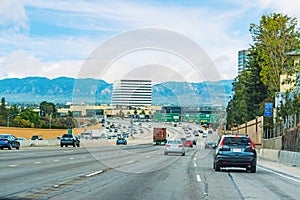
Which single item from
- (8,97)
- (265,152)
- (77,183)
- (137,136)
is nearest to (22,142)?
(265,152)

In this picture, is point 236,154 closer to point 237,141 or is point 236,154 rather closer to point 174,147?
point 237,141

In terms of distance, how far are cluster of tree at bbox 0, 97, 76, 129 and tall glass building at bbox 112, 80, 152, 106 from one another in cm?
1378

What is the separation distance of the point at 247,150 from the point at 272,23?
39291 mm

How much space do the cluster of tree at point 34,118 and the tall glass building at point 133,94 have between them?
13779 mm

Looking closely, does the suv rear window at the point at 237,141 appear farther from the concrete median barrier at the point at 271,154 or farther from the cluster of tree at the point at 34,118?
the cluster of tree at the point at 34,118

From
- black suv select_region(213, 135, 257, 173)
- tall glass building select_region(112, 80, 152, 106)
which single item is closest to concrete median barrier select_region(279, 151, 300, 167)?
black suv select_region(213, 135, 257, 173)

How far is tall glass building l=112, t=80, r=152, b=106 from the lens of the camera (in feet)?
229

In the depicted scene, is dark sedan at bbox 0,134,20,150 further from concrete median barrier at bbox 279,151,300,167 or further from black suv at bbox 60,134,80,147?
concrete median barrier at bbox 279,151,300,167

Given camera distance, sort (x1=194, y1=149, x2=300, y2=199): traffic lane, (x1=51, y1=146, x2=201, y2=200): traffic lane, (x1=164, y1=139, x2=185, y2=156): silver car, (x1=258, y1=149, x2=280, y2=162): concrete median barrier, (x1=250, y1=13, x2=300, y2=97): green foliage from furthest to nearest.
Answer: (x1=250, y1=13, x2=300, y2=97): green foliage < (x1=164, y1=139, x2=185, y2=156): silver car < (x1=258, y1=149, x2=280, y2=162): concrete median barrier < (x1=194, y1=149, x2=300, y2=199): traffic lane < (x1=51, y1=146, x2=201, y2=200): traffic lane

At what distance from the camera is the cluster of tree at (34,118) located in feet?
366

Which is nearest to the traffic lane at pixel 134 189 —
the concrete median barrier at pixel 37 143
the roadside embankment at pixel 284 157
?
the roadside embankment at pixel 284 157

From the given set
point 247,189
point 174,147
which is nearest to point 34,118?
point 174,147

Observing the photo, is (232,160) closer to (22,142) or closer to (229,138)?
(229,138)

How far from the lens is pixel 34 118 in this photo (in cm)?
12350
